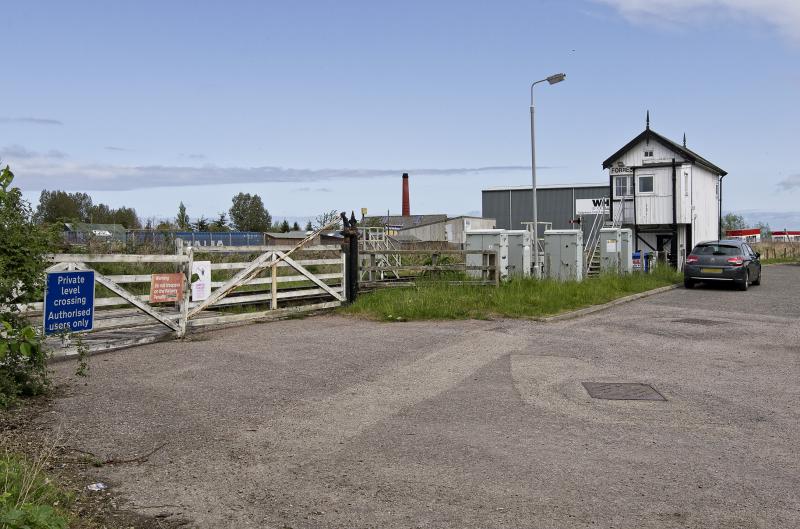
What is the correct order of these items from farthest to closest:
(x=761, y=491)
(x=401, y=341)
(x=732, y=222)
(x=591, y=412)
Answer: (x=732, y=222) < (x=401, y=341) < (x=591, y=412) < (x=761, y=491)

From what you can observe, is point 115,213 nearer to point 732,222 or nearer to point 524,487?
point 732,222

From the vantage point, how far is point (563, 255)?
22375 millimetres

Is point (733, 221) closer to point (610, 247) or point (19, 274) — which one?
point (610, 247)

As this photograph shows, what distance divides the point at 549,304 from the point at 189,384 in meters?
9.44

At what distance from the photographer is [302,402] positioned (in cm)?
720

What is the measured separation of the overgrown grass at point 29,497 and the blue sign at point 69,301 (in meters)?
4.26

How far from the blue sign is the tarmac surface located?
1.70 ft

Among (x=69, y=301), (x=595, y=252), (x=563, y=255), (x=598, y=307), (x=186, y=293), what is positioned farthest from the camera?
(x=595, y=252)

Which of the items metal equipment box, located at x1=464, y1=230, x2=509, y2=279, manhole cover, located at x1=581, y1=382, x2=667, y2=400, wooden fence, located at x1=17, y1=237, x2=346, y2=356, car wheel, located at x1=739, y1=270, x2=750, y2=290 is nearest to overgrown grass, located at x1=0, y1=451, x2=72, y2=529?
wooden fence, located at x1=17, y1=237, x2=346, y2=356

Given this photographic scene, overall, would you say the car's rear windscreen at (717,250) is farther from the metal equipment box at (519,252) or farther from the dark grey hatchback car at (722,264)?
the metal equipment box at (519,252)

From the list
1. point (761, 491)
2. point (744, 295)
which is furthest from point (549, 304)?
point (761, 491)

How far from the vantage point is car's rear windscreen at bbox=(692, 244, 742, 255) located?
22.4 m

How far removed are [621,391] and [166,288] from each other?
6.96 m

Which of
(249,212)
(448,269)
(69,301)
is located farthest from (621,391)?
(249,212)
